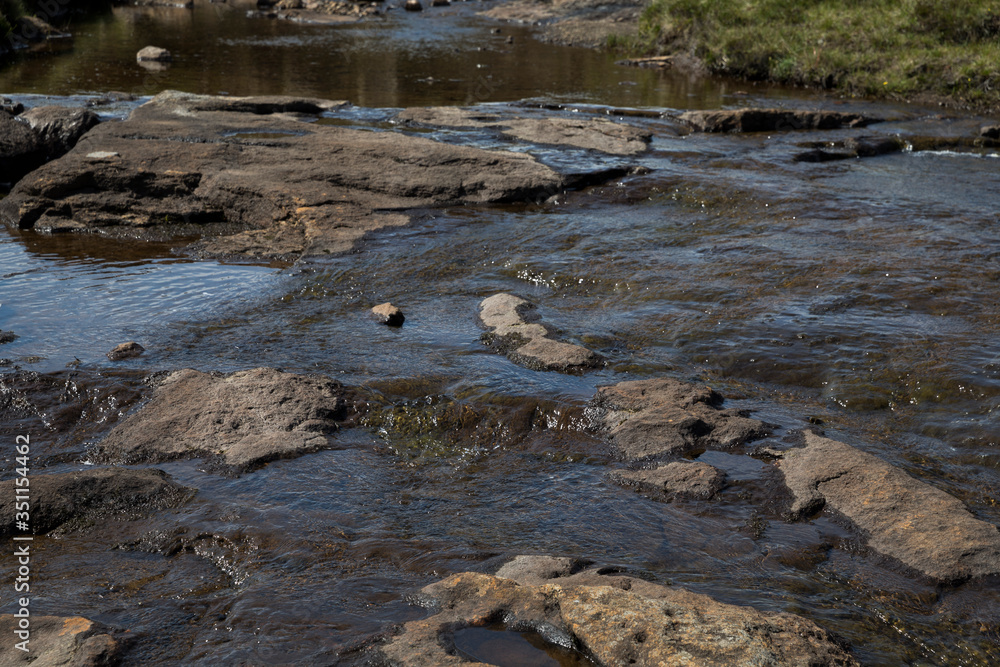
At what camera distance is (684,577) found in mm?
2924

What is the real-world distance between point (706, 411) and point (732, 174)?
15.9 feet

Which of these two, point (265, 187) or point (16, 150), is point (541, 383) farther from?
point (16, 150)

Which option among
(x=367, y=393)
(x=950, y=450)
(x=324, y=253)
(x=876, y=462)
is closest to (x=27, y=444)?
(x=367, y=393)

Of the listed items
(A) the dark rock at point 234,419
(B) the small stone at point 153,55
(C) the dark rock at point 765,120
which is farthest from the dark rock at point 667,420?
(B) the small stone at point 153,55

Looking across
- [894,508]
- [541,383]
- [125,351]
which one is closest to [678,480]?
A: [894,508]

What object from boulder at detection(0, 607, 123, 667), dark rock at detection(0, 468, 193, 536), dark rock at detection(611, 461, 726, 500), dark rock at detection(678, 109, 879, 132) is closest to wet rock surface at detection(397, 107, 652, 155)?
dark rock at detection(678, 109, 879, 132)

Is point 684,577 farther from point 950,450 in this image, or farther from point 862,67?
point 862,67

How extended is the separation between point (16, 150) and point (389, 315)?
6.07 meters

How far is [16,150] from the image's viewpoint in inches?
348

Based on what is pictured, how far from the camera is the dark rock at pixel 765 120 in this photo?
10.5 metres

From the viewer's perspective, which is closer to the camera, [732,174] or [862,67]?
[732,174]
